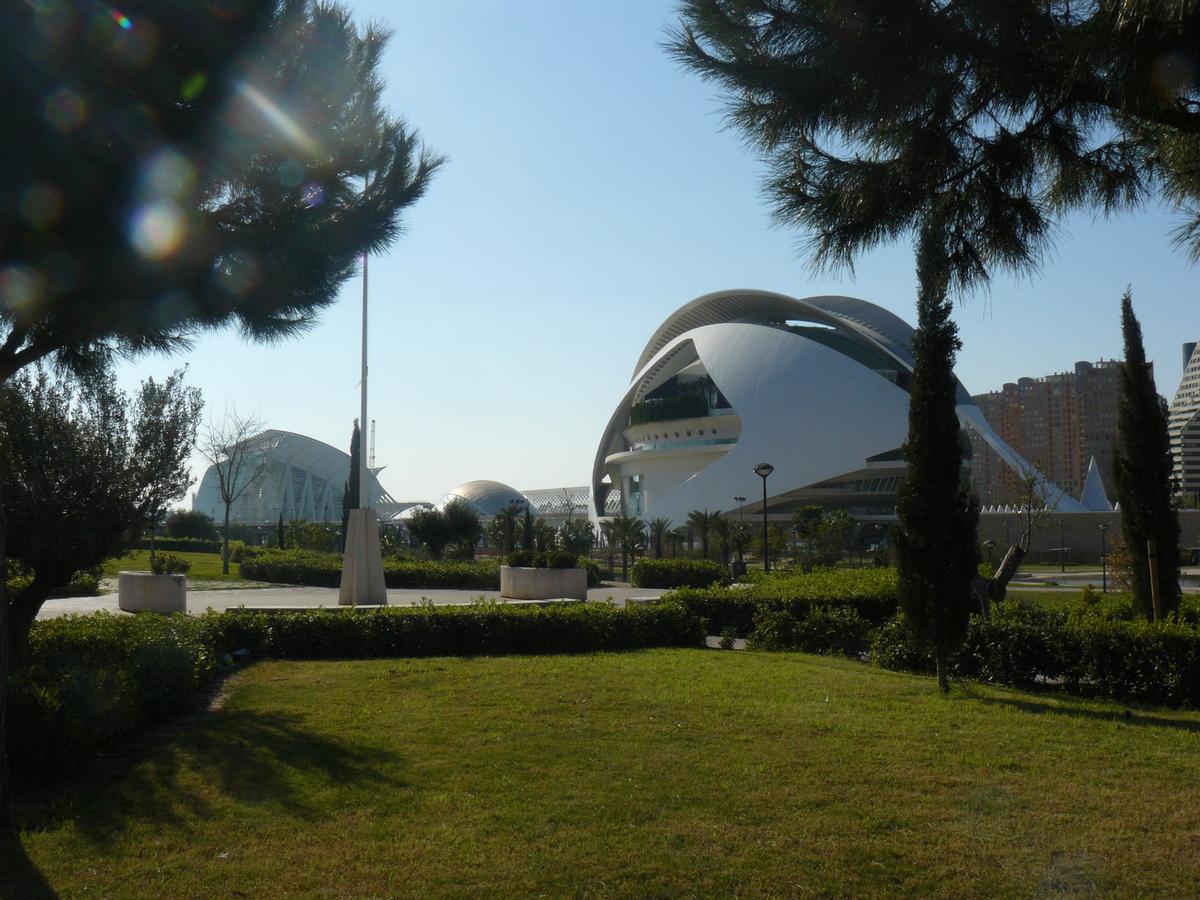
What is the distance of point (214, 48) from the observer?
590 cm

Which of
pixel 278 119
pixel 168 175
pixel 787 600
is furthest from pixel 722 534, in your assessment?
→ pixel 168 175

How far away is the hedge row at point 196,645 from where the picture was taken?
5.94m

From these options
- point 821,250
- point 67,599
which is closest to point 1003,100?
point 821,250

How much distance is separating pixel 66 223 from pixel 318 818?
12.1 feet

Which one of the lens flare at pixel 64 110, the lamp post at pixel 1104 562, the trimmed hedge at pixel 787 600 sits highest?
the lens flare at pixel 64 110

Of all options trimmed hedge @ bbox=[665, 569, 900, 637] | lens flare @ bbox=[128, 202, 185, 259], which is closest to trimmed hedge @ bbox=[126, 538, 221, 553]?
trimmed hedge @ bbox=[665, 569, 900, 637]

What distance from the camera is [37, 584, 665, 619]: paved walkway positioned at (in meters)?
19.7

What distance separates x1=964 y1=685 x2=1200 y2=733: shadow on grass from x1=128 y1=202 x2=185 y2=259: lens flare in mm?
7000

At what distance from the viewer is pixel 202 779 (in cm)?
582


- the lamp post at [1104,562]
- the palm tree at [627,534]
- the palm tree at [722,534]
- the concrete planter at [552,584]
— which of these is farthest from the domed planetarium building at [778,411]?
the concrete planter at [552,584]

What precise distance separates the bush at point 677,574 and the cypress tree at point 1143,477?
45.1 feet

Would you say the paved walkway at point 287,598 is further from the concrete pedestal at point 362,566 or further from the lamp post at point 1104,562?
the lamp post at point 1104,562

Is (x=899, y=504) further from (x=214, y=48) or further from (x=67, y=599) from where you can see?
(x=67, y=599)

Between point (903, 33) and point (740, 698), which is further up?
point (903, 33)
